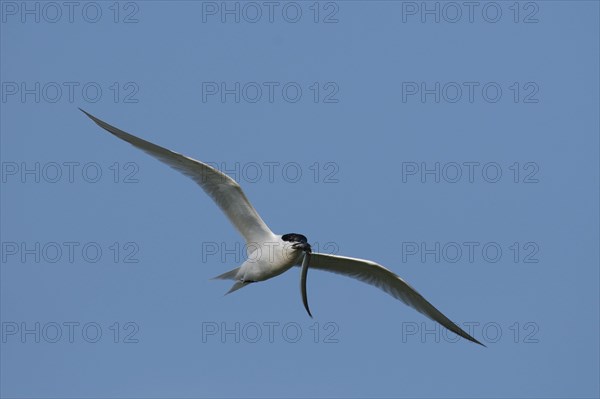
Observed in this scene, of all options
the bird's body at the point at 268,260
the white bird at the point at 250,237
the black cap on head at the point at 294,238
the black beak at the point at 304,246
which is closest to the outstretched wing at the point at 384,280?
the white bird at the point at 250,237

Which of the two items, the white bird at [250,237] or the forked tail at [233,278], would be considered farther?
the forked tail at [233,278]

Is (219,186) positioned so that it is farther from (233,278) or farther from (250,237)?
(233,278)

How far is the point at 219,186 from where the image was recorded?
17.6m

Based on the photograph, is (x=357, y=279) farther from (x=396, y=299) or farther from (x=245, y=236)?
(x=245, y=236)

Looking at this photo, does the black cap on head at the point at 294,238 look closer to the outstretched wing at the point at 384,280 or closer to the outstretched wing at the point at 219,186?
the outstretched wing at the point at 219,186

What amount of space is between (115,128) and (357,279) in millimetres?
5533

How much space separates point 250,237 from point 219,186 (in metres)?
1.11

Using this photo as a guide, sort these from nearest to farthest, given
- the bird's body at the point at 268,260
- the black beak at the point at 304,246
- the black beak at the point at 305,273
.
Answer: the black beak at the point at 305,273
the black beak at the point at 304,246
the bird's body at the point at 268,260

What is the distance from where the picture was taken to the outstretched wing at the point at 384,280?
18.8m

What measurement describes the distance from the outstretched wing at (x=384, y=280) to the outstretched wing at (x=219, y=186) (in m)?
1.38

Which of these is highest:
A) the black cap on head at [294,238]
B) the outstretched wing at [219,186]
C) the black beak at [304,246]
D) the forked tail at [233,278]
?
the outstretched wing at [219,186]

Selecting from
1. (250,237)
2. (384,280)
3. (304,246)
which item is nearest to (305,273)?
(304,246)

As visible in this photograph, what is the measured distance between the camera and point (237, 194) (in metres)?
17.6

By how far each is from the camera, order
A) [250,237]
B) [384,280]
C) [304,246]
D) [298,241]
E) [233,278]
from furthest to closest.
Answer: [384,280], [233,278], [250,237], [298,241], [304,246]
